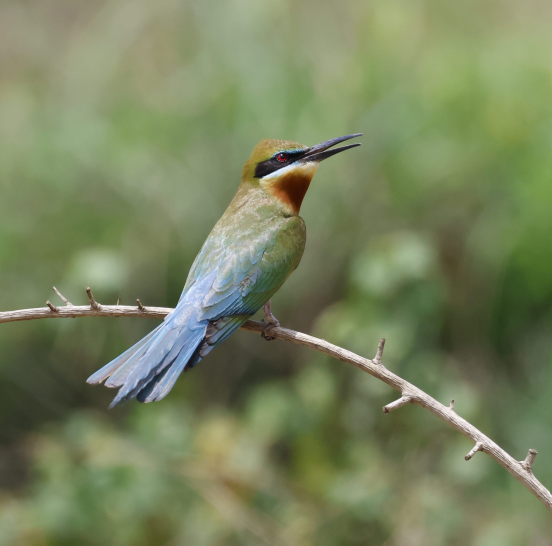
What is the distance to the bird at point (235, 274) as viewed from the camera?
1.97 metres

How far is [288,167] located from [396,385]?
1.11m

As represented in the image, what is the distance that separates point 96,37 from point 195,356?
3.54 metres

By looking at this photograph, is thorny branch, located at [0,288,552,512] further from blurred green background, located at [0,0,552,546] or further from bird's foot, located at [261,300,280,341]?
blurred green background, located at [0,0,552,546]

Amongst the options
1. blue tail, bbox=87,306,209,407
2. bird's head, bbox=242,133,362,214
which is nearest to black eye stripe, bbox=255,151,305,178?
bird's head, bbox=242,133,362,214

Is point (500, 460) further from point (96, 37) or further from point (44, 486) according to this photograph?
point (96, 37)

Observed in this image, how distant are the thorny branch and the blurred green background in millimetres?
883

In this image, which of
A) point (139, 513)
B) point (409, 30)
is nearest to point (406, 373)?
point (139, 513)

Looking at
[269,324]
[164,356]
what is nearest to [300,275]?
[269,324]

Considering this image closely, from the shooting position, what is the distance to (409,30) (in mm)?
4309

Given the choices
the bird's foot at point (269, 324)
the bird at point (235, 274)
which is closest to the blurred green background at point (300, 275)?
the bird at point (235, 274)

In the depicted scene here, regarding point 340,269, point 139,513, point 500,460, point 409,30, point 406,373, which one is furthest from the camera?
point 409,30

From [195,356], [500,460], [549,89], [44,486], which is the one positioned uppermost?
[549,89]

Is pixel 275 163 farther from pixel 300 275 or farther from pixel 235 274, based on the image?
pixel 300 275

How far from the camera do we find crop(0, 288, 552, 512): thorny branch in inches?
58.9
